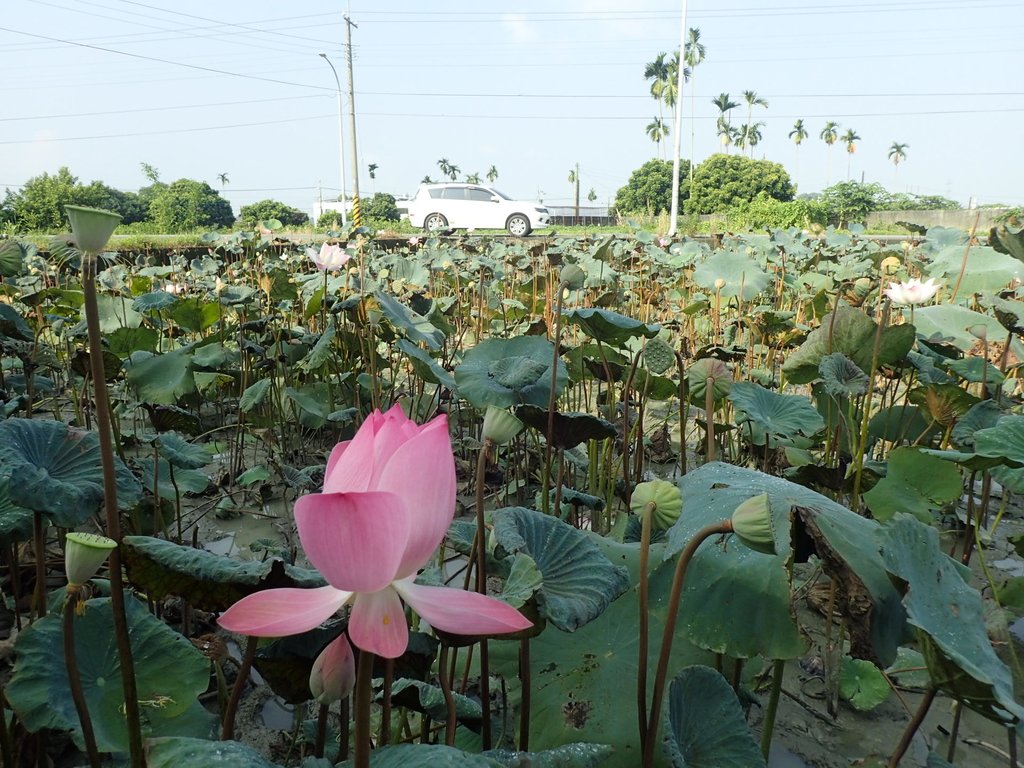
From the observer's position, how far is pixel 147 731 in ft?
2.67

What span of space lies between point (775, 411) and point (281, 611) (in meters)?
1.33

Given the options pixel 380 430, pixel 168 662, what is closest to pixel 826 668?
pixel 168 662

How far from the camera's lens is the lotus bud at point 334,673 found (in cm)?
46

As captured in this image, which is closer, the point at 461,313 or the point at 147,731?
the point at 147,731

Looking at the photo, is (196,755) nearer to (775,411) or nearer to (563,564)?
(563,564)

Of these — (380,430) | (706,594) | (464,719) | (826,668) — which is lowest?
(826,668)

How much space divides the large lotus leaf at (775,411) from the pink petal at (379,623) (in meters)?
1.16

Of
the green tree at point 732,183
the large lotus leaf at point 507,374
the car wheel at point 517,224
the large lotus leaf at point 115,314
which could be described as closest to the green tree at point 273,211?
the car wheel at point 517,224

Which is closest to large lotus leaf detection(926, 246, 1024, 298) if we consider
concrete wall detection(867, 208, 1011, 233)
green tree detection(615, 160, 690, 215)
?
concrete wall detection(867, 208, 1011, 233)

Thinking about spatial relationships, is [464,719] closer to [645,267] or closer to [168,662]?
[168,662]

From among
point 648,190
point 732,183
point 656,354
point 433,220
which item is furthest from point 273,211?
point 656,354

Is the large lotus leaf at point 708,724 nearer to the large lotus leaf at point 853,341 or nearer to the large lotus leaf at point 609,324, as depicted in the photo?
the large lotus leaf at point 609,324

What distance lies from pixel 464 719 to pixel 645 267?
16.0 feet

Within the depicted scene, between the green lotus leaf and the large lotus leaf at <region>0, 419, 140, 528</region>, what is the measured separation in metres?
1.08
